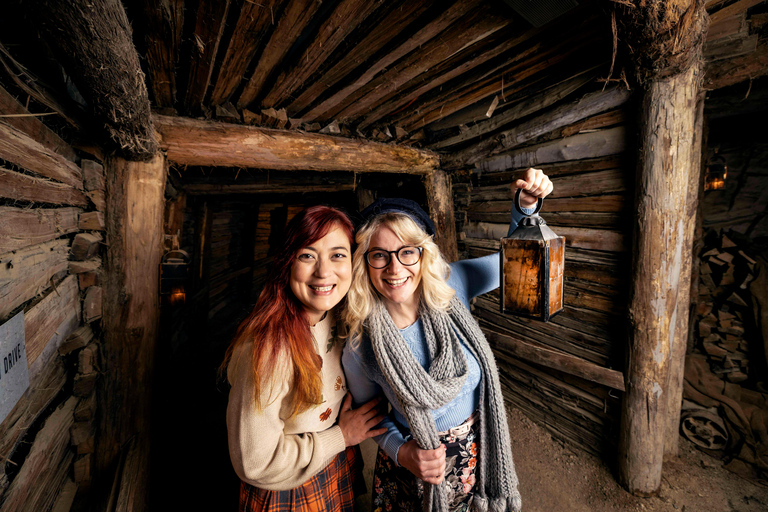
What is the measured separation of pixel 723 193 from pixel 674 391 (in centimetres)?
389

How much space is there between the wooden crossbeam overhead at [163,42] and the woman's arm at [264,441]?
156cm

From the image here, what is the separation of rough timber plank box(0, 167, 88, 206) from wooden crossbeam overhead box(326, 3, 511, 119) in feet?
6.16

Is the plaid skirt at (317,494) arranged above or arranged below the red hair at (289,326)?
below

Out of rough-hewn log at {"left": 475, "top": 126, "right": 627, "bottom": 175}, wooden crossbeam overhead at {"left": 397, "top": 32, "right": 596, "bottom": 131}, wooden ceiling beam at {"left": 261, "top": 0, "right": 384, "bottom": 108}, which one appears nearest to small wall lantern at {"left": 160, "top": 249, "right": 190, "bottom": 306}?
wooden ceiling beam at {"left": 261, "top": 0, "right": 384, "bottom": 108}

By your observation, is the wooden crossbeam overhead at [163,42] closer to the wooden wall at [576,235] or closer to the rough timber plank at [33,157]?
the rough timber plank at [33,157]

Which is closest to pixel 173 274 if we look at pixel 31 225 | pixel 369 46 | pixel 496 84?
pixel 31 225

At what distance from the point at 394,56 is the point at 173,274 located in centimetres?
227

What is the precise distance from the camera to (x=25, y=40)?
4.16 ft

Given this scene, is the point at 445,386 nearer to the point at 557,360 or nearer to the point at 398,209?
the point at 398,209

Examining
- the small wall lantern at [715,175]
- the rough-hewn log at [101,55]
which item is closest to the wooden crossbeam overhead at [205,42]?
the rough-hewn log at [101,55]

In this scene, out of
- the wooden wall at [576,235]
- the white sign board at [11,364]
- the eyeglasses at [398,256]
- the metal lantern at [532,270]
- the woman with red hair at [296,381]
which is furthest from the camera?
the wooden wall at [576,235]

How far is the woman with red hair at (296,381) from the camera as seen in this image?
4.20ft

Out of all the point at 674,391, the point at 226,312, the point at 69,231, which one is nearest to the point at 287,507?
the point at 69,231

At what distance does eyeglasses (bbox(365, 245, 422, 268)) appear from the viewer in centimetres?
153
